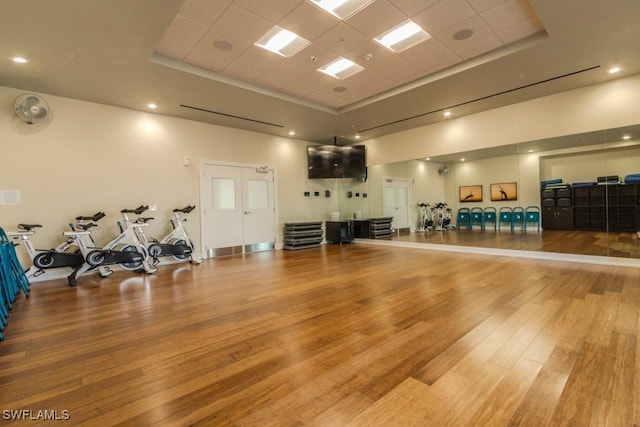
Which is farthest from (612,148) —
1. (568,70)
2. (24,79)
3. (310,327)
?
(24,79)

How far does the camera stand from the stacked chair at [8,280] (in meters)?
A: 2.87

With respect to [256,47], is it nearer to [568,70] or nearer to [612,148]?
[568,70]

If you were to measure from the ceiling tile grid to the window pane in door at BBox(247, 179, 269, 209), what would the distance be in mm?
2866

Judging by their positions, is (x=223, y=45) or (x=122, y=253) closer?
(x=223, y=45)

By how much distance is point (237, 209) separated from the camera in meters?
6.98

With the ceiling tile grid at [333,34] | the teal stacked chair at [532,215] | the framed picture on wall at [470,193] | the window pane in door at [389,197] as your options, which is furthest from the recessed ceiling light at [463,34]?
the window pane in door at [389,197]

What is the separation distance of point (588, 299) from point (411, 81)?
4016 mm

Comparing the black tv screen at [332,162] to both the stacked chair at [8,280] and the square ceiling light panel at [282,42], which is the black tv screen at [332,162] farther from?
the stacked chair at [8,280]

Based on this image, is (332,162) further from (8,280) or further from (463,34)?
→ (8,280)

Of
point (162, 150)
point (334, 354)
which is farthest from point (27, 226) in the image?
point (334, 354)

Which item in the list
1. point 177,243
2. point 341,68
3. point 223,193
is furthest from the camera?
Answer: point 223,193

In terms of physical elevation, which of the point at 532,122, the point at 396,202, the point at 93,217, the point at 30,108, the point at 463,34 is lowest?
the point at 93,217

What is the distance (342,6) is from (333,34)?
47 centimetres

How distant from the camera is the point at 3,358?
6.89 ft
